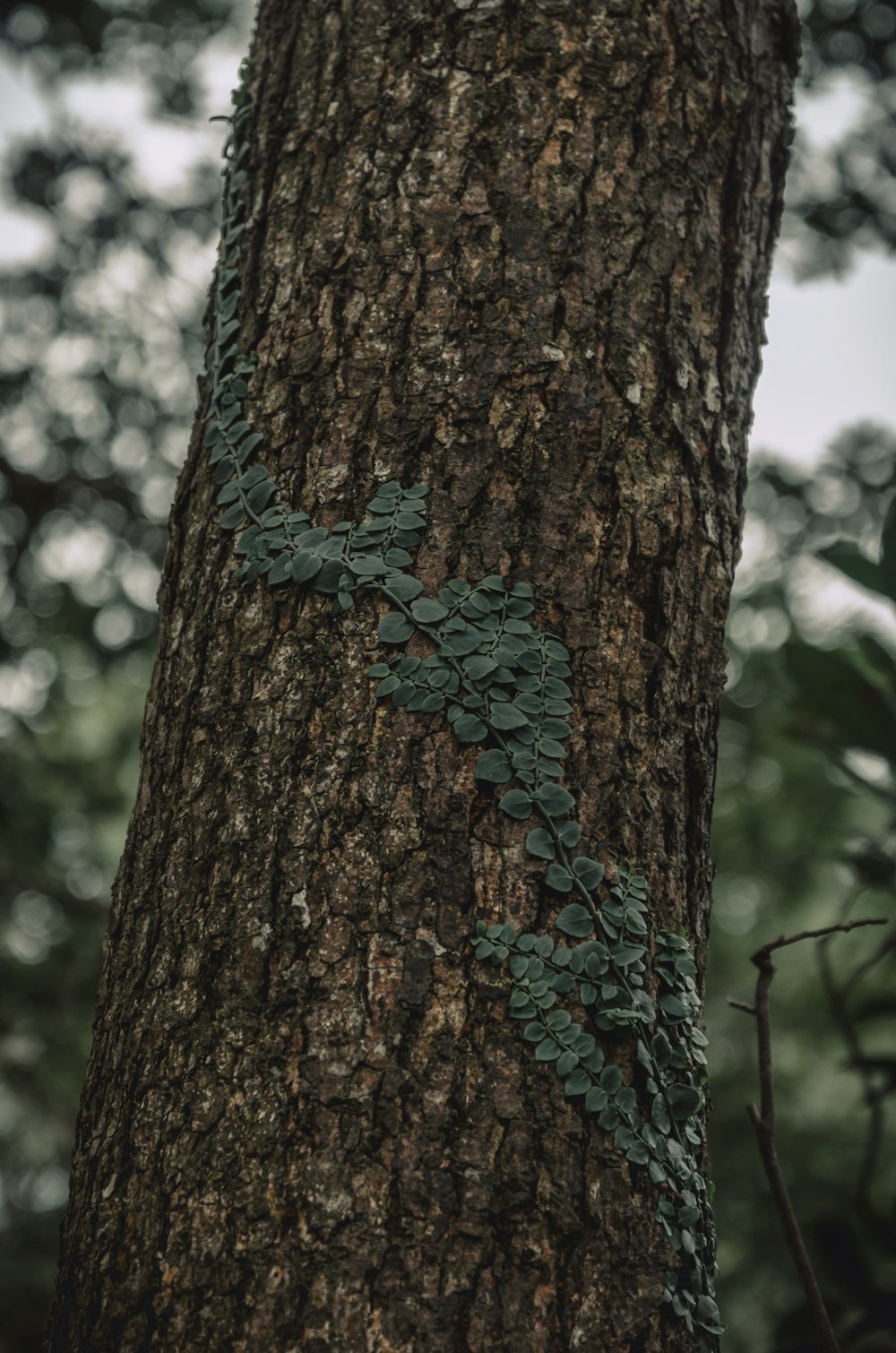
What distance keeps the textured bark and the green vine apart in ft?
0.07

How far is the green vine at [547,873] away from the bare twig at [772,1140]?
0.23 meters

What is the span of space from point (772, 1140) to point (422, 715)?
76cm

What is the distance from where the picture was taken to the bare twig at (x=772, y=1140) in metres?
1.15

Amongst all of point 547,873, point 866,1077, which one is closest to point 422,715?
point 547,873

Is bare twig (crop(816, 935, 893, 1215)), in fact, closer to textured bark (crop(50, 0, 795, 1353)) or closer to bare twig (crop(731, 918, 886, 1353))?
bare twig (crop(731, 918, 886, 1353))

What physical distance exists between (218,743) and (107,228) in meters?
3.71

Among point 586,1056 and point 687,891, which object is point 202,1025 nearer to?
point 586,1056

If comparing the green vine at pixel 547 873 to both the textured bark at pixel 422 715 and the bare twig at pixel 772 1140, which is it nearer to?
the textured bark at pixel 422 715

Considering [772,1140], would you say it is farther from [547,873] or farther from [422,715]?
[422,715]

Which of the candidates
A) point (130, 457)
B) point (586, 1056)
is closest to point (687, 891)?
point (586, 1056)

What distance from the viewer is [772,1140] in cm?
124

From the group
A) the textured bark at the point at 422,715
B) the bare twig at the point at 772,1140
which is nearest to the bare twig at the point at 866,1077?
the bare twig at the point at 772,1140

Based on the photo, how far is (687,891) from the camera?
101 centimetres

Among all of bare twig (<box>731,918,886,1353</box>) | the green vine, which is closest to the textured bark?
the green vine
